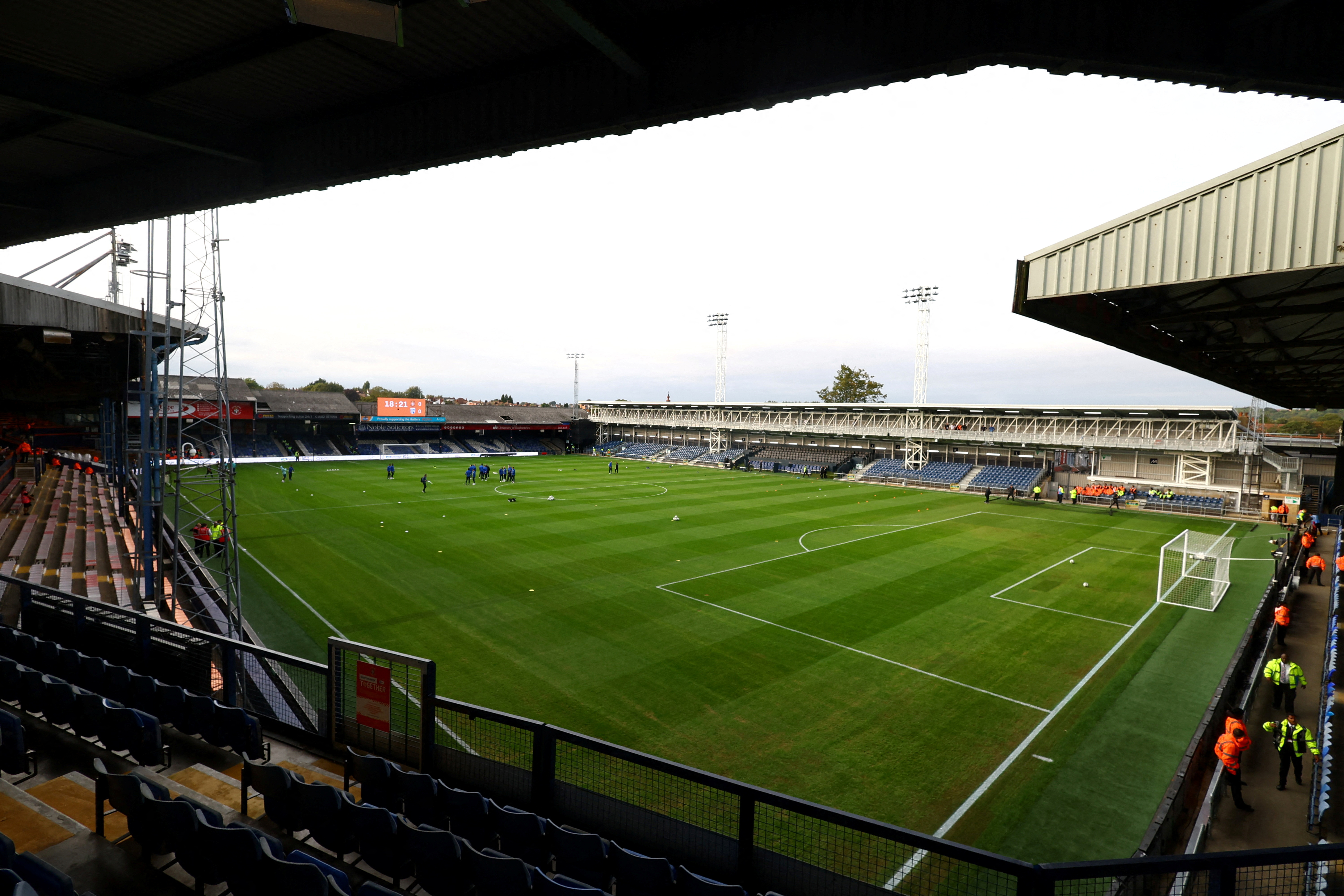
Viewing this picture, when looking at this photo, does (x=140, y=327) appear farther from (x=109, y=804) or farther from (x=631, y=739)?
(x=631, y=739)

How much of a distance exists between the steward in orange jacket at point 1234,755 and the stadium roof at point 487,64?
8.34 m

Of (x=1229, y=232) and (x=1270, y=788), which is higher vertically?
(x=1229, y=232)

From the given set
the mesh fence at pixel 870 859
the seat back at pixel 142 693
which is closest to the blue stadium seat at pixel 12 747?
the seat back at pixel 142 693

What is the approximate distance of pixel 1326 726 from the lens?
8.53 m

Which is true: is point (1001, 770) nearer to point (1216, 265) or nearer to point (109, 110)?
point (1216, 265)

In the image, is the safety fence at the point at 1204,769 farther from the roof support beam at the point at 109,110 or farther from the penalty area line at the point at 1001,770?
the roof support beam at the point at 109,110

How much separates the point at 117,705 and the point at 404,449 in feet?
220

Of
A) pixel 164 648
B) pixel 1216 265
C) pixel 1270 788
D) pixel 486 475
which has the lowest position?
pixel 1270 788

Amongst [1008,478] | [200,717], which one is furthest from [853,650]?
[1008,478]

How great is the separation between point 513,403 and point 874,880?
307 ft

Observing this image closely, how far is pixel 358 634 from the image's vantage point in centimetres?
1501

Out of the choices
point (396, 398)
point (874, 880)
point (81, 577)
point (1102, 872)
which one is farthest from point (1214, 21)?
point (396, 398)

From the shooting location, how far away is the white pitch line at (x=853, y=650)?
495 inches

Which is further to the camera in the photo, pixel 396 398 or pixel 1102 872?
pixel 396 398
